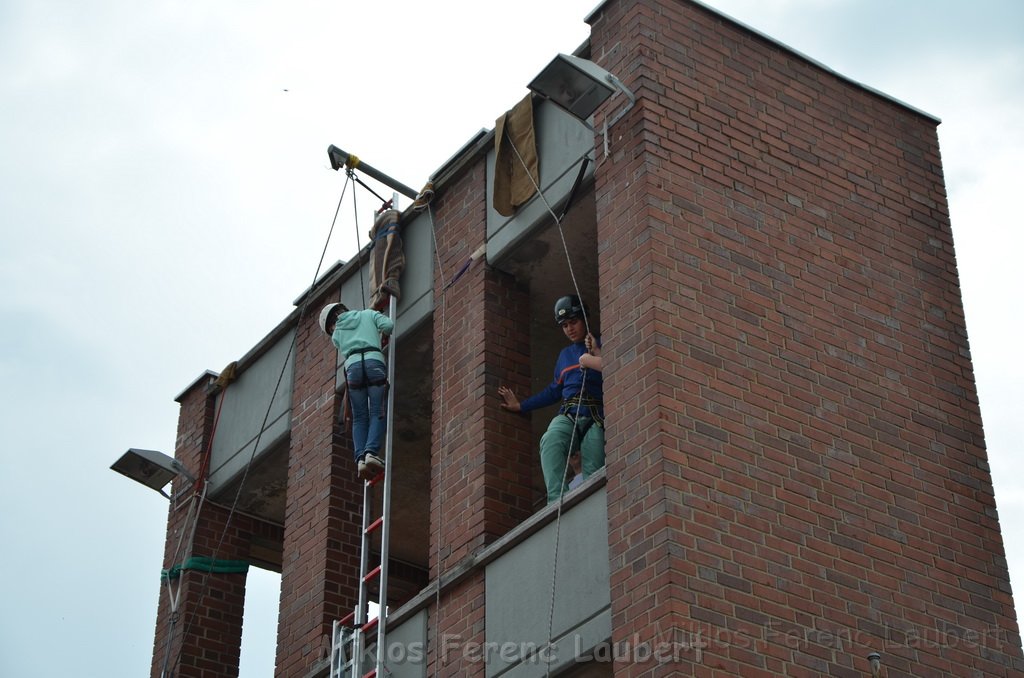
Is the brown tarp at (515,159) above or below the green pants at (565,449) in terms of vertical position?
above

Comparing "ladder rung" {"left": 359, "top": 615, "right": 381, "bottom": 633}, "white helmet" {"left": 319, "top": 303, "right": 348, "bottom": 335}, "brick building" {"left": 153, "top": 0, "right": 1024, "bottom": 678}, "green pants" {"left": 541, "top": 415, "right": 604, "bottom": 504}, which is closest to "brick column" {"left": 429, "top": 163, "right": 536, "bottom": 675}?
"brick building" {"left": 153, "top": 0, "right": 1024, "bottom": 678}

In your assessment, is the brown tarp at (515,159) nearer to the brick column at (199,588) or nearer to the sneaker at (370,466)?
the sneaker at (370,466)

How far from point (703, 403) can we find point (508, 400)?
252 centimetres

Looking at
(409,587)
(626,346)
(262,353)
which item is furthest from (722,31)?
(409,587)

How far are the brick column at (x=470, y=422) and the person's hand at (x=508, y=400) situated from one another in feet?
0.15

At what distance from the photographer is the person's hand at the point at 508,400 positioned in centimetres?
1332

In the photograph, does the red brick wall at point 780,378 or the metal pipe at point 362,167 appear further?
the metal pipe at point 362,167

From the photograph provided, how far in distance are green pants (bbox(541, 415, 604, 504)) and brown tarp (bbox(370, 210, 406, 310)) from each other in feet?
9.52

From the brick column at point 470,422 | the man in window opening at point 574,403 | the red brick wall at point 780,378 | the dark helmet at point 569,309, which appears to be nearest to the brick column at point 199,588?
the brick column at point 470,422

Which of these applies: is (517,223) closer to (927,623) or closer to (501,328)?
(501,328)

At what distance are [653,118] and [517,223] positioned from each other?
1802 mm

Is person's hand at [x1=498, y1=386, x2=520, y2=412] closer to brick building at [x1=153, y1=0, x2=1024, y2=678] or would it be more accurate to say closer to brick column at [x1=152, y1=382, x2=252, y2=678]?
brick building at [x1=153, y1=0, x2=1024, y2=678]

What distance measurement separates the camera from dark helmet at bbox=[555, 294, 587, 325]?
43.0 feet

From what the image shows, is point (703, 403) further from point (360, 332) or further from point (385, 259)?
point (385, 259)
